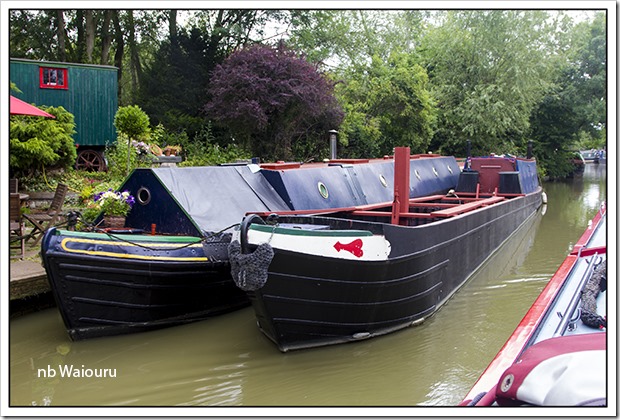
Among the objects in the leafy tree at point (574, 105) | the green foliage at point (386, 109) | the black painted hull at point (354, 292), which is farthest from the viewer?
the leafy tree at point (574, 105)

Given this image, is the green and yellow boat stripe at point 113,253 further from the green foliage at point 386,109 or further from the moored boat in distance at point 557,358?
the green foliage at point 386,109

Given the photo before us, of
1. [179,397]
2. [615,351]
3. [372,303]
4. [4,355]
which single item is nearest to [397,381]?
[372,303]

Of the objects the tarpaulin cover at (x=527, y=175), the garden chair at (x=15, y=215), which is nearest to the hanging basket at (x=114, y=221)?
the garden chair at (x=15, y=215)

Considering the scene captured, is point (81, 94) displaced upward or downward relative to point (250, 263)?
upward

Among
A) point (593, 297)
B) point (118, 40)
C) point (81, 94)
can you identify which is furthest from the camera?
point (118, 40)

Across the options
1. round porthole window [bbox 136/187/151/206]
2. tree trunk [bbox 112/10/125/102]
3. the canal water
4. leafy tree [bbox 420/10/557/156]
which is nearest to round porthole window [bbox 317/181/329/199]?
the canal water

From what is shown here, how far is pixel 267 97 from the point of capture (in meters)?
15.9

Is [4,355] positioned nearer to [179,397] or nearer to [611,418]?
[179,397]

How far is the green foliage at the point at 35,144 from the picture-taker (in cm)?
1074

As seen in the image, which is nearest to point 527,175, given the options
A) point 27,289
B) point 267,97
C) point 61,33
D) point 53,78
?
point 267,97

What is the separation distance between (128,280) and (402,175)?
3683mm

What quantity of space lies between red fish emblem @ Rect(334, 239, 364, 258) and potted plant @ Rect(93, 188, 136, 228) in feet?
10.7

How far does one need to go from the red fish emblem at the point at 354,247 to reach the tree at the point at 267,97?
33.4 ft

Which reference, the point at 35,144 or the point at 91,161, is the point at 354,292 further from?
the point at 91,161
